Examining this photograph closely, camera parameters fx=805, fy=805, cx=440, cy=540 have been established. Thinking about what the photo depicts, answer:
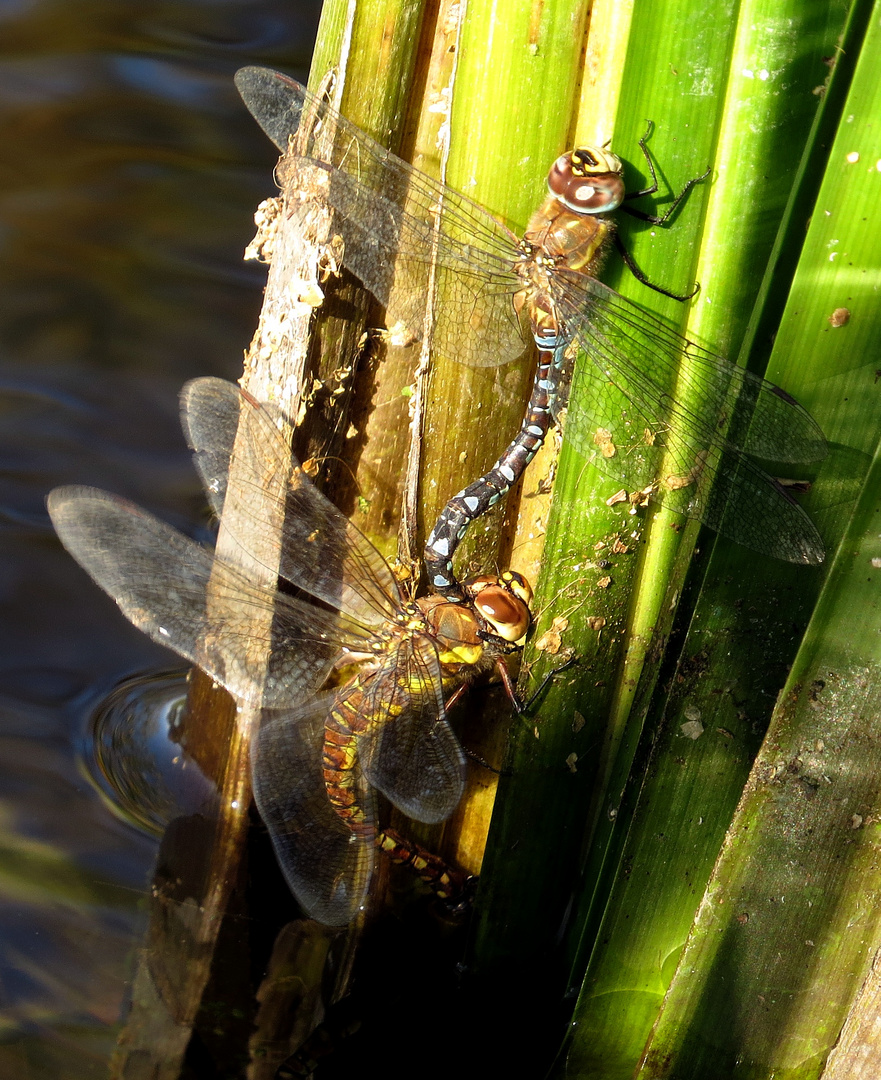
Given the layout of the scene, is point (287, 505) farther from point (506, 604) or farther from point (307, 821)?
point (307, 821)

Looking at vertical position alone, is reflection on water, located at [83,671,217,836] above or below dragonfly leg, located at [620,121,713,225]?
below

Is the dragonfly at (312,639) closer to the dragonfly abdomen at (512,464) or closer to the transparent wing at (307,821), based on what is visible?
the transparent wing at (307,821)

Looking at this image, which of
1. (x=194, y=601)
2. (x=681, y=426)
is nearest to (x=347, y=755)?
(x=194, y=601)

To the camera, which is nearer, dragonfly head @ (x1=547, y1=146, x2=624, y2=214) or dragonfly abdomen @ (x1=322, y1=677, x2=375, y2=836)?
dragonfly head @ (x1=547, y1=146, x2=624, y2=214)

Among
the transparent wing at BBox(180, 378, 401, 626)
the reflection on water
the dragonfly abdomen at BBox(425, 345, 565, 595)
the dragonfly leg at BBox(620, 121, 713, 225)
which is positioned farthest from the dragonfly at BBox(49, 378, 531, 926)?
the dragonfly leg at BBox(620, 121, 713, 225)

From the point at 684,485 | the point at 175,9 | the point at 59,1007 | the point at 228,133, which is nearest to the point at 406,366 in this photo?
the point at 684,485

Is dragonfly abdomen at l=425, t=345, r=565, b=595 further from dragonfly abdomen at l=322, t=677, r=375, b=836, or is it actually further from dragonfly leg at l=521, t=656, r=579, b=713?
dragonfly abdomen at l=322, t=677, r=375, b=836

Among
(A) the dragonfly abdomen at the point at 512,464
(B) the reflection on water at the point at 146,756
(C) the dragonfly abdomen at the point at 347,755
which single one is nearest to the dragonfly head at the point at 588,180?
(A) the dragonfly abdomen at the point at 512,464

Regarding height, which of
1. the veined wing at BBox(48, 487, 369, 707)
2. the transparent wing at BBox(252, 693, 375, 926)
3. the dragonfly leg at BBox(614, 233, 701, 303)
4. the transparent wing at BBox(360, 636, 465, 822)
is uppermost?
the dragonfly leg at BBox(614, 233, 701, 303)
